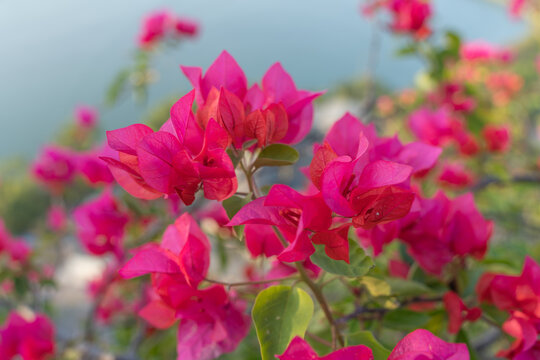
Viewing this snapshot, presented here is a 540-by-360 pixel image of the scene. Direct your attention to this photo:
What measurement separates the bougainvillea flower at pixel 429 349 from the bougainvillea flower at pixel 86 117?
2107 millimetres

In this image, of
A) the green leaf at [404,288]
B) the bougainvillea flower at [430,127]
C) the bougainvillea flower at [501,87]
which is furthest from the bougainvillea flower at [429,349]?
the bougainvillea flower at [501,87]

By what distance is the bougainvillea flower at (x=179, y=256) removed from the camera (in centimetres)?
31

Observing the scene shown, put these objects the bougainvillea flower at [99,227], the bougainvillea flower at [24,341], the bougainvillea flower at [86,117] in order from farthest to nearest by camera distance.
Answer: the bougainvillea flower at [86,117] → the bougainvillea flower at [99,227] → the bougainvillea flower at [24,341]

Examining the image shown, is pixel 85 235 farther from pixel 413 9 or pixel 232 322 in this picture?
pixel 413 9

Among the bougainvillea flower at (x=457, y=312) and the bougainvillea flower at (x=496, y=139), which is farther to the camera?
the bougainvillea flower at (x=496, y=139)

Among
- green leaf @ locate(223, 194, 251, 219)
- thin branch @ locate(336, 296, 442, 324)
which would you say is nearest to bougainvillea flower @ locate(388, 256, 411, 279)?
thin branch @ locate(336, 296, 442, 324)

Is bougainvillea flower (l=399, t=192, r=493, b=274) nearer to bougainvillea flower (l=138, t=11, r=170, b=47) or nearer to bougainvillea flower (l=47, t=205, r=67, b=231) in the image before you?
bougainvillea flower (l=138, t=11, r=170, b=47)

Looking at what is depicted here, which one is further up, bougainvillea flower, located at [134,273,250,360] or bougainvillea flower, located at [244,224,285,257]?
bougainvillea flower, located at [244,224,285,257]

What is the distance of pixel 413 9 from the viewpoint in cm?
112

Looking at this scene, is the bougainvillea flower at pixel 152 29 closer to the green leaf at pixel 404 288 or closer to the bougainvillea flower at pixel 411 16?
the bougainvillea flower at pixel 411 16

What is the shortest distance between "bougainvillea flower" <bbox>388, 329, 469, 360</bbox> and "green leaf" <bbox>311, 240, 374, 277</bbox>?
0.16ft

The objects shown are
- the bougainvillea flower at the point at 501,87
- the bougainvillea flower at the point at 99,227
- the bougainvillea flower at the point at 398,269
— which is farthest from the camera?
the bougainvillea flower at the point at 501,87

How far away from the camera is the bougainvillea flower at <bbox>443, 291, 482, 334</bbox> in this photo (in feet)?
1.22

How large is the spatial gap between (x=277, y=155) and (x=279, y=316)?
0.38 feet
